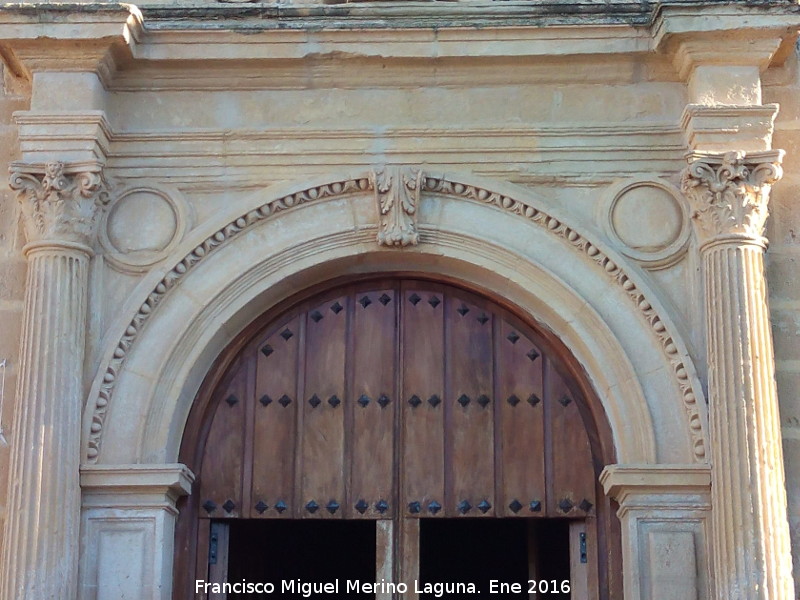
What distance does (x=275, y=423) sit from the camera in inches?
257

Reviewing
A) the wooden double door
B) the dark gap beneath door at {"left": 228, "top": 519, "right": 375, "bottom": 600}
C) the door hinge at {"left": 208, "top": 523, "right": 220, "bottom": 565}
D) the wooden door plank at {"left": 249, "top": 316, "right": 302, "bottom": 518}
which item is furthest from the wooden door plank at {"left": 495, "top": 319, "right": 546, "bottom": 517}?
the dark gap beneath door at {"left": 228, "top": 519, "right": 375, "bottom": 600}

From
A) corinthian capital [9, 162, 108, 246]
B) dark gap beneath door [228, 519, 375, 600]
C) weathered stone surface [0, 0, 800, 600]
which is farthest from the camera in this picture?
dark gap beneath door [228, 519, 375, 600]

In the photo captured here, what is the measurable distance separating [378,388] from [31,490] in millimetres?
1666

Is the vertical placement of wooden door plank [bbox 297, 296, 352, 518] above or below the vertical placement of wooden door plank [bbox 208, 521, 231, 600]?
above

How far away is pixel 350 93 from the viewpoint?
6648 millimetres

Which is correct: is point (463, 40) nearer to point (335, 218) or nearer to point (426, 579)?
point (335, 218)

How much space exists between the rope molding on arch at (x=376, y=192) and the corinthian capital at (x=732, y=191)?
464 millimetres

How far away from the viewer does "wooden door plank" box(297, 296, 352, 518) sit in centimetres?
639

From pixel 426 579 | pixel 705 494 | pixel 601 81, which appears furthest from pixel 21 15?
pixel 426 579

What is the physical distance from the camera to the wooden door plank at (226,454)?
6422 mm

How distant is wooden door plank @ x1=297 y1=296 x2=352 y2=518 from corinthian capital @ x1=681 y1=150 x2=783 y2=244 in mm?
1769

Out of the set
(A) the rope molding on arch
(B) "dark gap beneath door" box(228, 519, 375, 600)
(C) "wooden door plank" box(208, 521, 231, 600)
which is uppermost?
(A) the rope molding on arch

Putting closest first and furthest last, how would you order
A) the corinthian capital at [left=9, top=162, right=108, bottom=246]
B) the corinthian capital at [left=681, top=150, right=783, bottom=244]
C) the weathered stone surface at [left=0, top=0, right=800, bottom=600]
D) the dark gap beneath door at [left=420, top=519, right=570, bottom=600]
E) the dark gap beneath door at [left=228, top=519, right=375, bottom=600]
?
1. the weathered stone surface at [left=0, top=0, right=800, bottom=600]
2. the corinthian capital at [left=681, top=150, right=783, bottom=244]
3. the corinthian capital at [left=9, top=162, right=108, bottom=246]
4. the dark gap beneath door at [left=228, top=519, right=375, bottom=600]
5. the dark gap beneath door at [left=420, top=519, right=570, bottom=600]

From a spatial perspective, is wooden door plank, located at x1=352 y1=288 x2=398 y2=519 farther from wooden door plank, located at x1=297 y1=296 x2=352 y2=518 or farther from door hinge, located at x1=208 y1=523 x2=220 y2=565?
door hinge, located at x1=208 y1=523 x2=220 y2=565
